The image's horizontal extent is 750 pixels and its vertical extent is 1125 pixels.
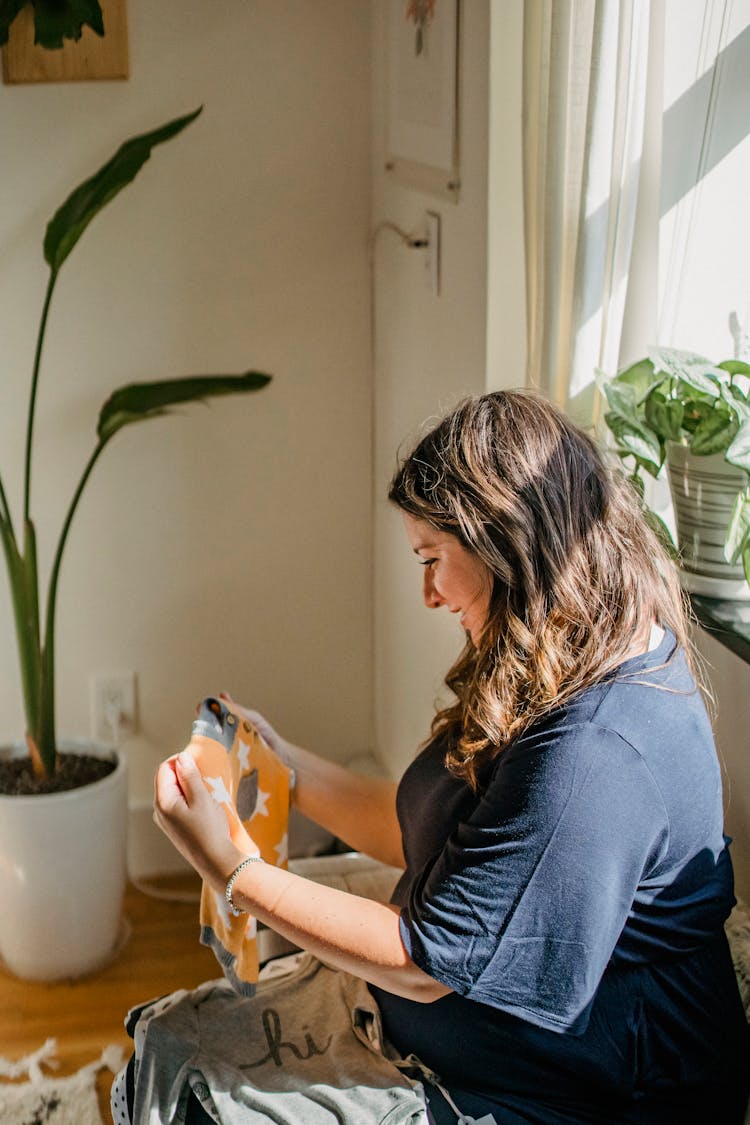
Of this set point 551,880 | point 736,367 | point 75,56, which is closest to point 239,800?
point 551,880

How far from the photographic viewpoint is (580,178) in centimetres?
139

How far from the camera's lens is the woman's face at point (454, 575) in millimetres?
1233

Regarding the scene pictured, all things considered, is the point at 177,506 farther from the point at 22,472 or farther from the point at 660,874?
the point at 660,874

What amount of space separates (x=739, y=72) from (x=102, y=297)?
4.24ft

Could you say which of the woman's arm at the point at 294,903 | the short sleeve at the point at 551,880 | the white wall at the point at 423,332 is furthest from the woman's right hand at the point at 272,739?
the short sleeve at the point at 551,880

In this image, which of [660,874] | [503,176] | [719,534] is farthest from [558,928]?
[503,176]

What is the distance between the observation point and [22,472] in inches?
93.2

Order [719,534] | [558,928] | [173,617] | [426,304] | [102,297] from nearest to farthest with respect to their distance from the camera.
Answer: [558,928]
[719,534]
[426,304]
[102,297]
[173,617]

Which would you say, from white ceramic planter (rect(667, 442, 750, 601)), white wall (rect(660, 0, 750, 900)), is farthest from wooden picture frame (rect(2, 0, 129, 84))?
white ceramic planter (rect(667, 442, 750, 601))

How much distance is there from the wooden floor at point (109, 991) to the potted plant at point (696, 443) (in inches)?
48.4

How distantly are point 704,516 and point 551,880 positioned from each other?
51cm

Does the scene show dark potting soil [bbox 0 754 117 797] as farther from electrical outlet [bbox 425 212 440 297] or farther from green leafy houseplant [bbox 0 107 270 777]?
electrical outlet [bbox 425 212 440 297]

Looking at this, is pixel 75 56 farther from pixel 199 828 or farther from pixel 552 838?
pixel 552 838

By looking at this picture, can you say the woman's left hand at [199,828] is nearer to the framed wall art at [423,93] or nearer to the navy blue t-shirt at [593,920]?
the navy blue t-shirt at [593,920]
